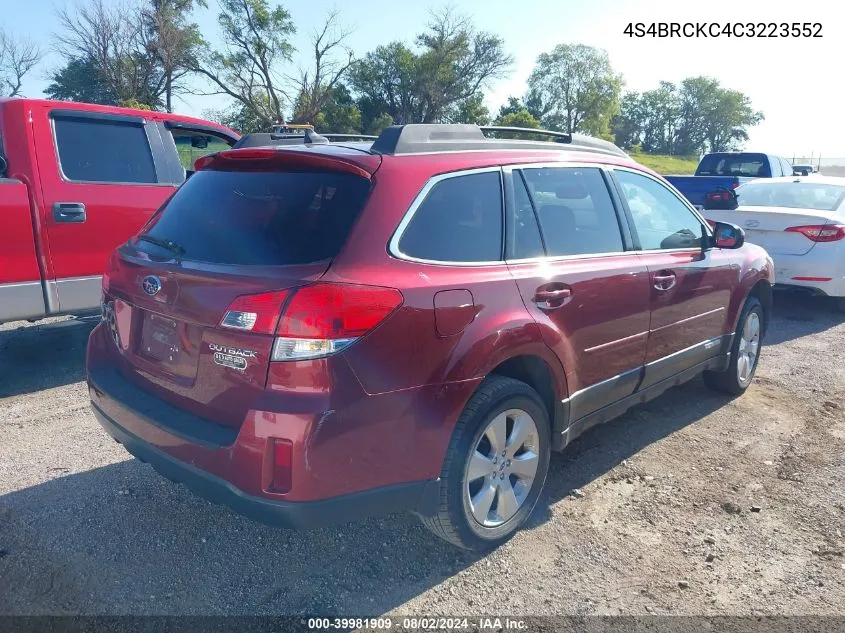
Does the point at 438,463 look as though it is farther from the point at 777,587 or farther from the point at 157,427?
the point at 777,587

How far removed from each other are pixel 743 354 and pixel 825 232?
9.95 ft

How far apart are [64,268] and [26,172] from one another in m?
0.74

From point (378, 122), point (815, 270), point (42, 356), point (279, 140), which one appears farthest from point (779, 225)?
point (378, 122)

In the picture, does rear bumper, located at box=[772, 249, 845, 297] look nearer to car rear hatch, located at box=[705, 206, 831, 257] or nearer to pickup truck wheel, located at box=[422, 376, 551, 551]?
car rear hatch, located at box=[705, 206, 831, 257]

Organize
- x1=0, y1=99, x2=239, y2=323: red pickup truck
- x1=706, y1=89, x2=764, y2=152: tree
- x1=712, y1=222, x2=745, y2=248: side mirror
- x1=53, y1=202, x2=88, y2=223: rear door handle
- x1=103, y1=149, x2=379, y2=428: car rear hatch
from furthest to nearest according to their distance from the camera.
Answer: x1=706, y1=89, x2=764, y2=152: tree
x1=53, y1=202, x2=88, y2=223: rear door handle
x1=0, y1=99, x2=239, y2=323: red pickup truck
x1=712, y1=222, x2=745, y2=248: side mirror
x1=103, y1=149, x2=379, y2=428: car rear hatch

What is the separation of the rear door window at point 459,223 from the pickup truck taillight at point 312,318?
33cm

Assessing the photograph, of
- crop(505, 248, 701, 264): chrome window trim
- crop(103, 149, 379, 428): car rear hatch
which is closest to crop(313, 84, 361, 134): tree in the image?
crop(505, 248, 701, 264): chrome window trim

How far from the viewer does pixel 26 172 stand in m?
4.82

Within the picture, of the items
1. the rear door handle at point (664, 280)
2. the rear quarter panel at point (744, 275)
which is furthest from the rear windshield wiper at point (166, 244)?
the rear quarter panel at point (744, 275)

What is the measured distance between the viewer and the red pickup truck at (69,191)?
479 cm

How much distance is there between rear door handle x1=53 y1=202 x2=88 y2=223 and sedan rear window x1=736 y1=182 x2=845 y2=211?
23.9 feet

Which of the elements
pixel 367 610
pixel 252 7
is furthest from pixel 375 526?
pixel 252 7

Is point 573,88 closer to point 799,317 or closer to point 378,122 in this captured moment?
point 378,122

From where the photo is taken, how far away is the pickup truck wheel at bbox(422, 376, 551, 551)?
8.71ft
